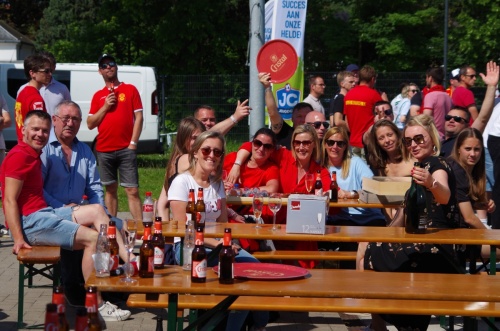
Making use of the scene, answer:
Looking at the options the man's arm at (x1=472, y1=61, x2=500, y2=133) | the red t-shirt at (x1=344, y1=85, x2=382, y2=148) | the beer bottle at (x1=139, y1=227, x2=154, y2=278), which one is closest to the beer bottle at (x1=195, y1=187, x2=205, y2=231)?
the beer bottle at (x1=139, y1=227, x2=154, y2=278)

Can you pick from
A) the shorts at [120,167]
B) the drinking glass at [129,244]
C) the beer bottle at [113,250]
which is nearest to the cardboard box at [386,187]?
the drinking glass at [129,244]

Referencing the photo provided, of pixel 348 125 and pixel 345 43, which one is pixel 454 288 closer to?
pixel 348 125

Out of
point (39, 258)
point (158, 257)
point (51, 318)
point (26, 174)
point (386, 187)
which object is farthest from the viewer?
point (386, 187)

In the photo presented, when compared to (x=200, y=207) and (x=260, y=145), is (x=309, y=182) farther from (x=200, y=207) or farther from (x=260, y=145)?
(x=200, y=207)

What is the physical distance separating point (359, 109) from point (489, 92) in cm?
224

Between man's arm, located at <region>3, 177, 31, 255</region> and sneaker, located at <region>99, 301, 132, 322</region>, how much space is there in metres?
0.86

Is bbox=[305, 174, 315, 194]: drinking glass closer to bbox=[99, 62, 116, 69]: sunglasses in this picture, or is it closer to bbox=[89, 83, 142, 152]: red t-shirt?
bbox=[89, 83, 142, 152]: red t-shirt

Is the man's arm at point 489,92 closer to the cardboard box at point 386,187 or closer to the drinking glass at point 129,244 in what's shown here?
the cardboard box at point 386,187

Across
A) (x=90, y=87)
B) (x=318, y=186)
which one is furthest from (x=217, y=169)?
(x=90, y=87)

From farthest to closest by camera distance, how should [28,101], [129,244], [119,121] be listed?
[119,121]
[28,101]
[129,244]

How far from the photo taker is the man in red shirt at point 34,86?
9.53 metres

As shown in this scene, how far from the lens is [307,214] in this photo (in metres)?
5.96

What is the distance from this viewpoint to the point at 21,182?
6637mm

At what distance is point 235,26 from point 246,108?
22636 mm
